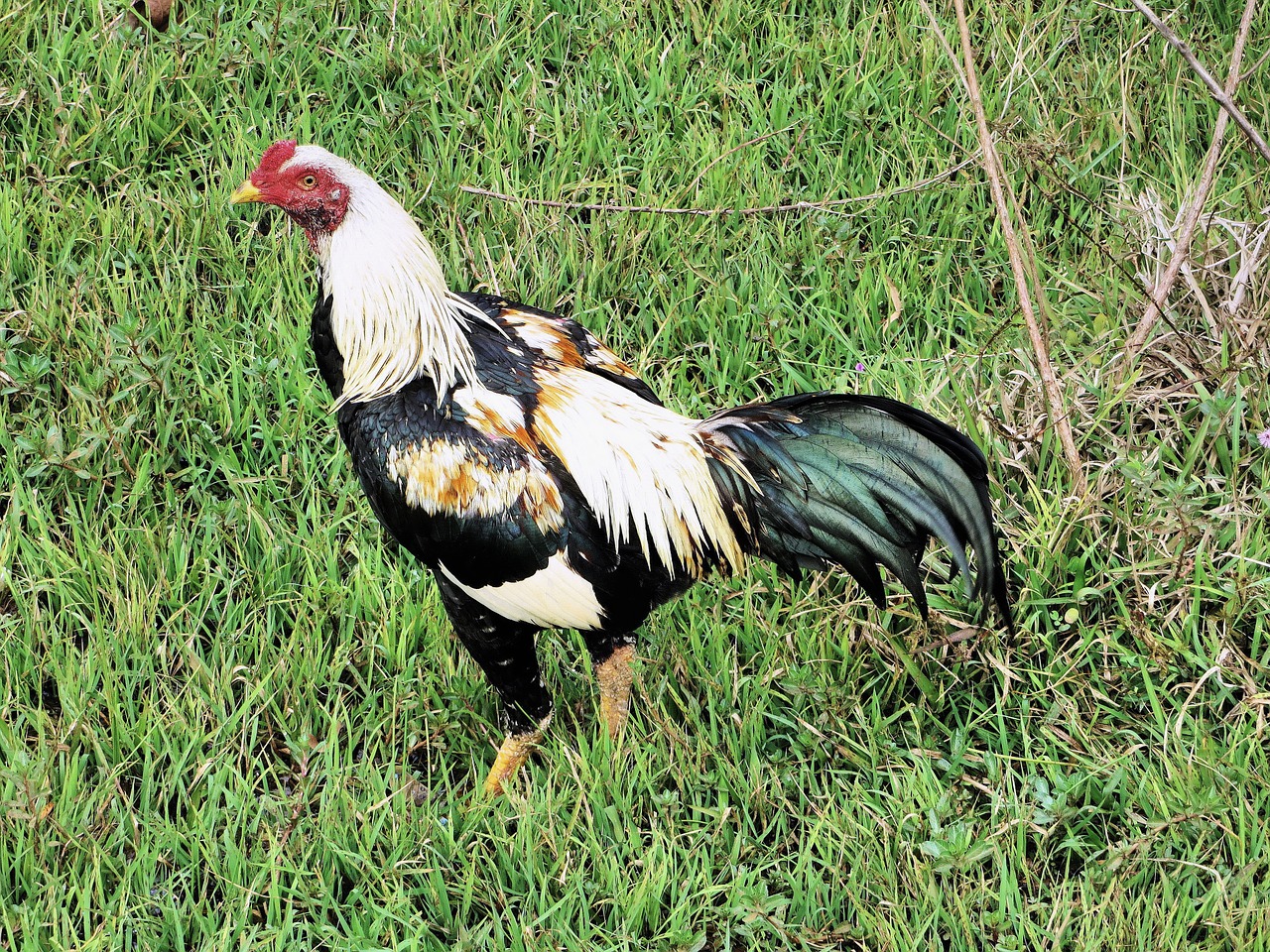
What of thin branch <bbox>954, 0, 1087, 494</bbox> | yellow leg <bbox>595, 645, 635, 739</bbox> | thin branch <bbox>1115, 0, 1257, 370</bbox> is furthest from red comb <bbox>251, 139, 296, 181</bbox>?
thin branch <bbox>1115, 0, 1257, 370</bbox>

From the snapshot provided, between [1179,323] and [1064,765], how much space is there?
5.00 ft

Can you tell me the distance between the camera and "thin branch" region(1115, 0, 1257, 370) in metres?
3.47

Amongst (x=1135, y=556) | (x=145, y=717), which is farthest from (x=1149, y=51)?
(x=145, y=717)

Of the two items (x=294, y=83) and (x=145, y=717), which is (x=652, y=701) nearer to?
(x=145, y=717)

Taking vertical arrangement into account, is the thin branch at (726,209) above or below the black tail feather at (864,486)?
above

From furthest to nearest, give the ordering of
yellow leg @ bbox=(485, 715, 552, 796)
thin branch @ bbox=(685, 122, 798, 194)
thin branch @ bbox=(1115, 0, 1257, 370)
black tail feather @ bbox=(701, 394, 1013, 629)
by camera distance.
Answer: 1. thin branch @ bbox=(685, 122, 798, 194)
2. thin branch @ bbox=(1115, 0, 1257, 370)
3. yellow leg @ bbox=(485, 715, 552, 796)
4. black tail feather @ bbox=(701, 394, 1013, 629)

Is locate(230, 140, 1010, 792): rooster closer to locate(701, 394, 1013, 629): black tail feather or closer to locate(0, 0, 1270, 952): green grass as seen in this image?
locate(701, 394, 1013, 629): black tail feather

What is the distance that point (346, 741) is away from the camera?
343 centimetres

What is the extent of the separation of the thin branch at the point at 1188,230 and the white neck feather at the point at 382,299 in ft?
6.63

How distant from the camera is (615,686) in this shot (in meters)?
3.27

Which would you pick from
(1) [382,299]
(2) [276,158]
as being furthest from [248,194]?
(1) [382,299]

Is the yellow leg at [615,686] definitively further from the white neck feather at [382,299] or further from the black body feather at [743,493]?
the white neck feather at [382,299]

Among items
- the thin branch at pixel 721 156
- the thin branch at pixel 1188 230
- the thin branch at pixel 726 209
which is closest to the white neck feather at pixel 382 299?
the thin branch at pixel 726 209

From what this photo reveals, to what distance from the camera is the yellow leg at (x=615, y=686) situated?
3.22 metres
